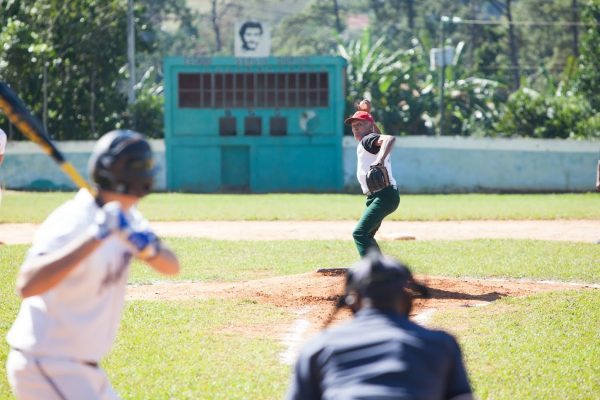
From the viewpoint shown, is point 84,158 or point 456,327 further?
point 84,158

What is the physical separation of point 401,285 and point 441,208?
25.0 metres

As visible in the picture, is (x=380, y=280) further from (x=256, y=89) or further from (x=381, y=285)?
(x=256, y=89)

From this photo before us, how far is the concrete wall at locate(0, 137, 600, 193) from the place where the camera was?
122 feet

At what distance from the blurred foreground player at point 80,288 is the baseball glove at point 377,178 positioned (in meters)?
8.31

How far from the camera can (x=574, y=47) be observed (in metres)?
79.4

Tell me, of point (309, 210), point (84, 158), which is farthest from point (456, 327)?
point (84, 158)

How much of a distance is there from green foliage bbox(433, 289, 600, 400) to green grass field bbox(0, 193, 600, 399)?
0.03ft

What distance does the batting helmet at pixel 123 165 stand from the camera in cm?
458

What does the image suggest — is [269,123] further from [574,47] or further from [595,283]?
[574,47]

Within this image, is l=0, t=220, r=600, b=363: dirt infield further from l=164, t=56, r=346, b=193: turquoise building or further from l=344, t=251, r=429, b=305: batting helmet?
l=164, t=56, r=346, b=193: turquoise building

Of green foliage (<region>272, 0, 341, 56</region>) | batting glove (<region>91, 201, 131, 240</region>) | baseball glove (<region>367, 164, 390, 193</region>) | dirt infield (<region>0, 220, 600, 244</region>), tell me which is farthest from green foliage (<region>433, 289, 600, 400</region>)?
green foliage (<region>272, 0, 341, 56</region>)

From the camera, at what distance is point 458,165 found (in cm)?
3800

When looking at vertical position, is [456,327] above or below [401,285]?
below

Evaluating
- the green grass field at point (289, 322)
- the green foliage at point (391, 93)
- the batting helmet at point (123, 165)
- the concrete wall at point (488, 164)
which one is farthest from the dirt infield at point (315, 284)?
the green foliage at point (391, 93)
